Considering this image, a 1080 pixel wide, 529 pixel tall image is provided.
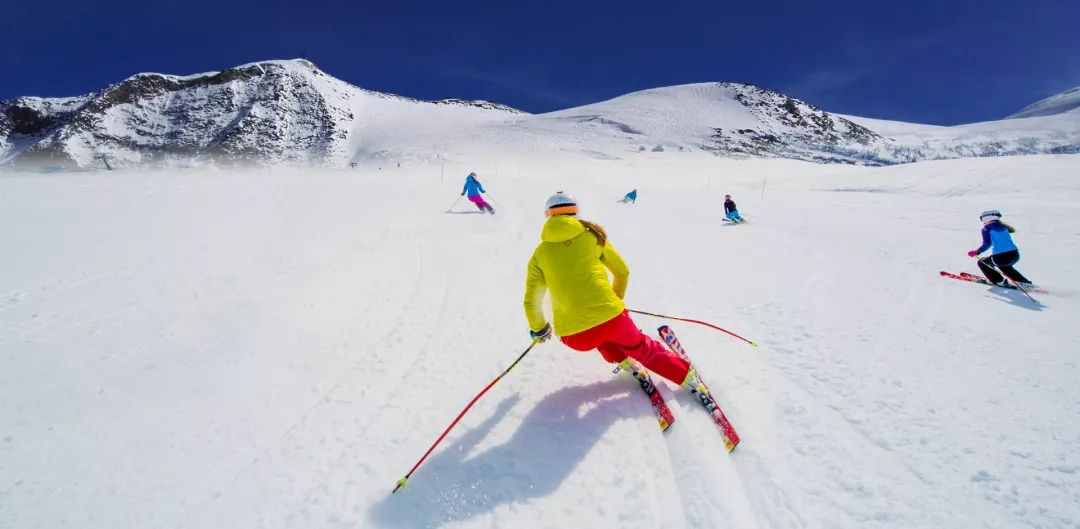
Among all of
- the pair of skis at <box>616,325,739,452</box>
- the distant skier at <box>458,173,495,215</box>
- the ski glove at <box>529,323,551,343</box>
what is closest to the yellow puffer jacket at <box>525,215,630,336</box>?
the ski glove at <box>529,323,551,343</box>

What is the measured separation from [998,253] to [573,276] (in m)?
8.52

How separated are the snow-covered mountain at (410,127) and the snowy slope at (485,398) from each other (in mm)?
50745

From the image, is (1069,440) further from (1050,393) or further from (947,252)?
(947,252)

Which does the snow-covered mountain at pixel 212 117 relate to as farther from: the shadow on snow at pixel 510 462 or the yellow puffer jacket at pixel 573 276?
the shadow on snow at pixel 510 462

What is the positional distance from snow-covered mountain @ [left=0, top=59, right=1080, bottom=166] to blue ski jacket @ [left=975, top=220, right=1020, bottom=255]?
50.2 metres

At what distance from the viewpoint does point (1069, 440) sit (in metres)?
3.03

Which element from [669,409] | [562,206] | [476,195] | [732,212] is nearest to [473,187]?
[476,195]

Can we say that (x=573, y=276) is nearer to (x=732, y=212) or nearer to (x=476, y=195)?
(x=476, y=195)

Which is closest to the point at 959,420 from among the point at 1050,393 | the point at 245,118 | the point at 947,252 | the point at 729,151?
the point at 1050,393

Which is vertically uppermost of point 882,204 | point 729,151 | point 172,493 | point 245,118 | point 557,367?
point 245,118

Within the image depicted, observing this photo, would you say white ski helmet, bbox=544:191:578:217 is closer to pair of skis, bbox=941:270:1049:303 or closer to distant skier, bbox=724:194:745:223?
pair of skis, bbox=941:270:1049:303

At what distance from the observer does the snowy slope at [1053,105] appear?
150 meters

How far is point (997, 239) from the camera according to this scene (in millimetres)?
7375

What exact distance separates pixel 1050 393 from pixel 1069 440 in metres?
0.90
